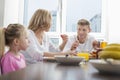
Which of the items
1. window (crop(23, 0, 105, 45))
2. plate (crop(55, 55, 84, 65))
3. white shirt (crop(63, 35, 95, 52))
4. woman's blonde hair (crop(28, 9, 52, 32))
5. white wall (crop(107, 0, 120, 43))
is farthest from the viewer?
window (crop(23, 0, 105, 45))

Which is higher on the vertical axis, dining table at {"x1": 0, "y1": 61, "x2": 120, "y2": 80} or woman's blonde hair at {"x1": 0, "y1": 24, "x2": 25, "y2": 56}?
woman's blonde hair at {"x1": 0, "y1": 24, "x2": 25, "y2": 56}

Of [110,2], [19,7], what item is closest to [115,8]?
[110,2]

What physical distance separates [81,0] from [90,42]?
1297mm

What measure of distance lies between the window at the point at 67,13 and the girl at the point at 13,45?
2015mm

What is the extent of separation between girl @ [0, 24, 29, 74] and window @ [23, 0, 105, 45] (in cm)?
201

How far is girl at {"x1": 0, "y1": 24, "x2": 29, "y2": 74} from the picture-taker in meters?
1.28

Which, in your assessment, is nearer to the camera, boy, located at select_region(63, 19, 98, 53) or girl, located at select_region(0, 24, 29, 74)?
girl, located at select_region(0, 24, 29, 74)

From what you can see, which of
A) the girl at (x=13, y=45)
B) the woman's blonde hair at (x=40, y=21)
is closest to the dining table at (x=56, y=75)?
the girl at (x=13, y=45)

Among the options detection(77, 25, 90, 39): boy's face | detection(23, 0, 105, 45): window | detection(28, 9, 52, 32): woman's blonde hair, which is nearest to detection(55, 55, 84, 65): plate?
detection(28, 9, 52, 32): woman's blonde hair

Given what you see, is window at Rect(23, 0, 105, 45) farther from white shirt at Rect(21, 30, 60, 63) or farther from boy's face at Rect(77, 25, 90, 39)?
white shirt at Rect(21, 30, 60, 63)

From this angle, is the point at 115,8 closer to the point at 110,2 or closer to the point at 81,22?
the point at 110,2

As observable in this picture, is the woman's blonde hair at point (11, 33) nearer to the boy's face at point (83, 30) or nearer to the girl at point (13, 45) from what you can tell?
the girl at point (13, 45)

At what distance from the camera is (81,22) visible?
2492 mm

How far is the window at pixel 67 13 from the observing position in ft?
11.6
